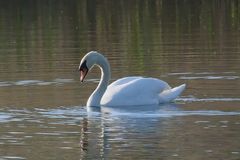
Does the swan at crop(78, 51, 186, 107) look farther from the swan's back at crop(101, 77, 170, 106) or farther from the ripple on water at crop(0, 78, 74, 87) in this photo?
the ripple on water at crop(0, 78, 74, 87)

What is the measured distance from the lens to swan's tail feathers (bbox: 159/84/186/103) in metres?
17.0

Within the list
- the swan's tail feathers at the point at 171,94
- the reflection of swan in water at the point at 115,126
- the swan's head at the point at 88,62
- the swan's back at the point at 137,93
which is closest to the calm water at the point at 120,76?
the reflection of swan in water at the point at 115,126

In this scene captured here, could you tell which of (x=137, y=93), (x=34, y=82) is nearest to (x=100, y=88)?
(x=137, y=93)

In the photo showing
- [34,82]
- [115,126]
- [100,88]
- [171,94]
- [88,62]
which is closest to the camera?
[115,126]

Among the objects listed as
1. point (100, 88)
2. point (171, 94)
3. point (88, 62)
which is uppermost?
point (88, 62)

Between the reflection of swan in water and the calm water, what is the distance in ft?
0.05

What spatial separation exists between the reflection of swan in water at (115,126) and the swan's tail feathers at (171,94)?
0.17 meters

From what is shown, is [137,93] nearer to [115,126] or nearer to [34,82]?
[115,126]

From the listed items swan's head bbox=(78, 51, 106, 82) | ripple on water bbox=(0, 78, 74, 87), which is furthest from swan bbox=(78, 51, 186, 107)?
ripple on water bbox=(0, 78, 74, 87)

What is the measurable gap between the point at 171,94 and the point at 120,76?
10.5 ft

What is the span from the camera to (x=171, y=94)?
17031 millimetres

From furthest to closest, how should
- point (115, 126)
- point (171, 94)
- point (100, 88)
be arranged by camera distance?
point (100, 88) → point (171, 94) → point (115, 126)

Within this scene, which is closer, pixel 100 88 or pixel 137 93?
pixel 137 93

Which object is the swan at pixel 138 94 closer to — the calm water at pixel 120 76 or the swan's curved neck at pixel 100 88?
the swan's curved neck at pixel 100 88
